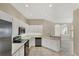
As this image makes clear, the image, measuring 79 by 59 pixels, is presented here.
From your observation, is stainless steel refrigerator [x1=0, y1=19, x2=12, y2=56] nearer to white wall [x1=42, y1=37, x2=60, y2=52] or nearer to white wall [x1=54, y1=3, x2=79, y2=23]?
white wall [x1=54, y1=3, x2=79, y2=23]

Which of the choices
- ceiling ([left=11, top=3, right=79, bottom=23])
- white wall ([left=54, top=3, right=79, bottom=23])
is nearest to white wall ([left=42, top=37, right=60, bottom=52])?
white wall ([left=54, top=3, right=79, bottom=23])

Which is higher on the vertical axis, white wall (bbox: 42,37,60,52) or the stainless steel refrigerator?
the stainless steel refrigerator

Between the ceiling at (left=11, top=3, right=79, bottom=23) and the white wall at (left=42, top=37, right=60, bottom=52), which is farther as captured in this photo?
the white wall at (left=42, top=37, right=60, bottom=52)

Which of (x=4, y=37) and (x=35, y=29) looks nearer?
(x=4, y=37)

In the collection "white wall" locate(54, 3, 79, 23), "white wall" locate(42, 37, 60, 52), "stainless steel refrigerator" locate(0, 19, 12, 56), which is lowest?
"white wall" locate(42, 37, 60, 52)

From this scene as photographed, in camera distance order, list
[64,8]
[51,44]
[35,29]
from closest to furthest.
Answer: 1. [64,8]
2. [51,44]
3. [35,29]

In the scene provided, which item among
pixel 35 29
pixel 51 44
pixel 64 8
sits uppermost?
pixel 64 8

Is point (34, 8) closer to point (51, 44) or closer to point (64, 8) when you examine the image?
point (64, 8)

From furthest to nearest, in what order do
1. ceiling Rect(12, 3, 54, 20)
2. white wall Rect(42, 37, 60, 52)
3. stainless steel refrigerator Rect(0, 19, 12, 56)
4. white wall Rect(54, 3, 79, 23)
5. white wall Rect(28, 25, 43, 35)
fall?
1. white wall Rect(28, 25, 43, 35)
2. white wall Rect(42, 37, 60, 52)
3. white wall Rect(54, 3, 79, 23)
4. ceiling Rect(12, 3, 54, 20)
5. stainless steel refrigerator Rect(0, 19, 12, 56)

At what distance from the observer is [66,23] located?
11742 millimetres

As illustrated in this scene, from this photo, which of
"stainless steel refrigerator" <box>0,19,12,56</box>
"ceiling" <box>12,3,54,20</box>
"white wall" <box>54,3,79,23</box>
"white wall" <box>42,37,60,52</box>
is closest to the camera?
"stainless steel refrigerator" <box>0,19,12,56</box>

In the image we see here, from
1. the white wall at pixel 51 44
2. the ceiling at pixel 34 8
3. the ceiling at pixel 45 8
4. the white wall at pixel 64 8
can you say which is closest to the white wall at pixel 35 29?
the white wall at pixel 51 44

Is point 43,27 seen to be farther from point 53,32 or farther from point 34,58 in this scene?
point 34,58

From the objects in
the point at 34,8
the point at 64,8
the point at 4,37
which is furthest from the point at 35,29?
the point at 4,37
